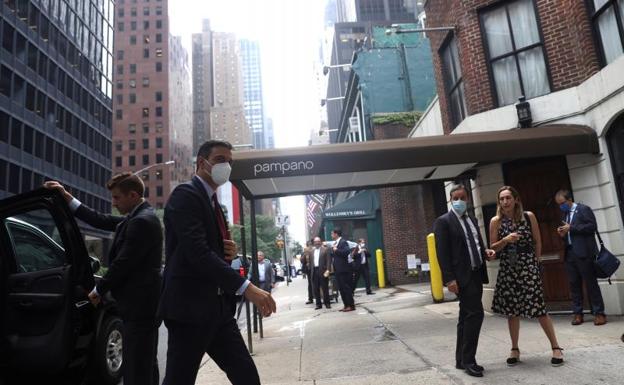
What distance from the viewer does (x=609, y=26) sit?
7.85 metres

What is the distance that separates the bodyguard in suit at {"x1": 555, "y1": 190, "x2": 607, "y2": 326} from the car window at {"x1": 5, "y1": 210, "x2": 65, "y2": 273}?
6687 millimetres

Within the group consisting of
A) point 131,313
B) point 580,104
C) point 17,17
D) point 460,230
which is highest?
point 17,17

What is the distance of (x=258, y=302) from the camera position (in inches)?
105

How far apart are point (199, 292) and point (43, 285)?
2.11 metres

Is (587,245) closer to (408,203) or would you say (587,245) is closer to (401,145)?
(401,145)

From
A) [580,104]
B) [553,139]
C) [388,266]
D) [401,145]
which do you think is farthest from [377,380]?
[388,266]

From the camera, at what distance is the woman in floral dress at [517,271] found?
16.2 feet

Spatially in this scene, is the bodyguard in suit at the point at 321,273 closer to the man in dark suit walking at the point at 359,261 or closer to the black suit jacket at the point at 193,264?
the man in dark suit walking at the point at 359,261

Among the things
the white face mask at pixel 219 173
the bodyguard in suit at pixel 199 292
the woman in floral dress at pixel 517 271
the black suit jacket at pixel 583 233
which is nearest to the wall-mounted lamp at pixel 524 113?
the black suit jacket at pixel 583 233

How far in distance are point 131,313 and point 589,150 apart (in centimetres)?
740

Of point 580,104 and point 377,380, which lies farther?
point 580,104

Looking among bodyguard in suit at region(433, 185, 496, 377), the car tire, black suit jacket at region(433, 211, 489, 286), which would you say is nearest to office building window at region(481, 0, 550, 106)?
bodyguard in suit at region(433, 185, 496, 377)

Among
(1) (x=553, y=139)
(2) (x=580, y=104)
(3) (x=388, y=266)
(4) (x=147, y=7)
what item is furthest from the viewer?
(4) (x=147, y=7)

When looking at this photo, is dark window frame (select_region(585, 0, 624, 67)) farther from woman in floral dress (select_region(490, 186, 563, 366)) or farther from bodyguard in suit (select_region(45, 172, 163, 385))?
bodyguard in suit (select_region(45, 172, 163, 385))
